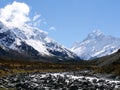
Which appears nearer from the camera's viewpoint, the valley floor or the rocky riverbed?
the rocky riverbed

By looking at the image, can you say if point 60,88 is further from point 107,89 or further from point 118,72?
point 118,72

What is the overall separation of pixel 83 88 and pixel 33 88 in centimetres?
698

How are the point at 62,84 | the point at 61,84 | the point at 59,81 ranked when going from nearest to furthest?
the point at 61,84 < the point at 62,84 < the point at 59,81

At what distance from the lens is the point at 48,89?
154 ft

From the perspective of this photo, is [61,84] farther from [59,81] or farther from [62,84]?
[59,81]

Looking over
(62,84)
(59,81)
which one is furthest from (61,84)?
(59,81)

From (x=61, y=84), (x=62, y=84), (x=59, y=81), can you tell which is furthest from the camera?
(x=59, y=81)

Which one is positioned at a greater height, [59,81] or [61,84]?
[59,81]

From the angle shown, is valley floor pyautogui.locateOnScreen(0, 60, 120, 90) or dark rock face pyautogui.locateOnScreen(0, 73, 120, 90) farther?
valley floor pyautogui.locateOnScreen(0, 60, 120, 90)

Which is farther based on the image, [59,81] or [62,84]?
[59,81]

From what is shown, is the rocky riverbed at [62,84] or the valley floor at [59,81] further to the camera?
the valley floor at [59,81]

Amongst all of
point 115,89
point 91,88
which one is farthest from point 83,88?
point 115,89

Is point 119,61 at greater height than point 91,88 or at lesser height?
greater

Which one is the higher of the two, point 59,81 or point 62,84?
point 59,81
